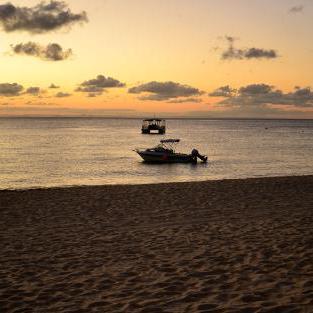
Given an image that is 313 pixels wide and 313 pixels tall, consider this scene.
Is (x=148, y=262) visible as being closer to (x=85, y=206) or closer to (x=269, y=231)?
(x=269, y=231)

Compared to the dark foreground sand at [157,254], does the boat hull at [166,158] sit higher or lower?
lower

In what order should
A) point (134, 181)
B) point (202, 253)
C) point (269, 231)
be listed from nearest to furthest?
point (202, 253), point (269, 231), point (134, 181)

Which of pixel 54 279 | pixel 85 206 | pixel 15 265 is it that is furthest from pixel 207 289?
pixel 85 206

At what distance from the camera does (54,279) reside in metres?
8.75

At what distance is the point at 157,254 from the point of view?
10398 millimetres

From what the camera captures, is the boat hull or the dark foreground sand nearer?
the dark foreground sand

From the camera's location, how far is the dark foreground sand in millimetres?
7473

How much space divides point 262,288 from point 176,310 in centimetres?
182

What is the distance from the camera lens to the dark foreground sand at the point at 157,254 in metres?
7.47

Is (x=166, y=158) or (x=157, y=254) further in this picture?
(x=166, y=158)

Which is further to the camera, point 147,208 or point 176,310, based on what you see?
point 147,208

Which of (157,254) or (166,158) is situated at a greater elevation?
(157,254)

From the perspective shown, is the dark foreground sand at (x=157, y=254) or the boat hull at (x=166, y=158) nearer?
the dark foreground sand at (x=157, y=254)

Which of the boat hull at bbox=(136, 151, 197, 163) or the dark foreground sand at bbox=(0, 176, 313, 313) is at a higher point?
the dark foreground sand at bbox=(0, 176, 313, 313)
